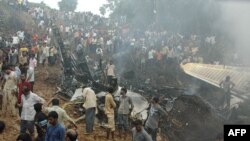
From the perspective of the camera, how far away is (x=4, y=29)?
107 feet

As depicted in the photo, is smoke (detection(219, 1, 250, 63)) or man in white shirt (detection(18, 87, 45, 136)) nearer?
man in white shirt (detection(18, 87, 45, 136))

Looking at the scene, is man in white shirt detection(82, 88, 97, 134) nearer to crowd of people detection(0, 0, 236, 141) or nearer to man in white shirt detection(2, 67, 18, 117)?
crowd of people detection(0, 0, 236, 141)

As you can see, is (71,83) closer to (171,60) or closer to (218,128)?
(218,128)

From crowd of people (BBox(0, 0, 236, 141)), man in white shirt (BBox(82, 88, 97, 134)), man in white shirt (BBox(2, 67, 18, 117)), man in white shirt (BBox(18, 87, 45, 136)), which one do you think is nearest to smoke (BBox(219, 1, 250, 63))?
crowd of people (BBox(0, 0, 236, 141))

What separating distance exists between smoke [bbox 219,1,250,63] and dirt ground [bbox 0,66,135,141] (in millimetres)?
11771

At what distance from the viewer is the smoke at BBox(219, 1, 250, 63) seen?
92.1 ft

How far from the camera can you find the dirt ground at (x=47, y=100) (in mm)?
12531

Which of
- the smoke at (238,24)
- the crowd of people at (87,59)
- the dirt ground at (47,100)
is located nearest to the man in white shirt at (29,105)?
the crowd of people at (87,59)

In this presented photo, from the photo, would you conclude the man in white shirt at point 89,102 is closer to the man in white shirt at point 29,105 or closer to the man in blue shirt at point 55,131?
the man in white shirt at point 29,105

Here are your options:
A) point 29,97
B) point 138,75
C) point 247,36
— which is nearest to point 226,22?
point 247,36

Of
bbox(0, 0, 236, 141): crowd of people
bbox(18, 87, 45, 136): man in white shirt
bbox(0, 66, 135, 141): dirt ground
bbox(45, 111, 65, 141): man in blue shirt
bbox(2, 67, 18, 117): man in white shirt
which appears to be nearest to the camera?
bbox(45, 111, 65, 141): man in blue shirt

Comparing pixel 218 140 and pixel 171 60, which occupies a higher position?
pixel 171 60

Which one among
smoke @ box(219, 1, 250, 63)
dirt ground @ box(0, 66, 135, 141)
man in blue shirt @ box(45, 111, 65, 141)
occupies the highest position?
smoke @ box(219, 1, 250, 63)

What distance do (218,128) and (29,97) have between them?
623cm
